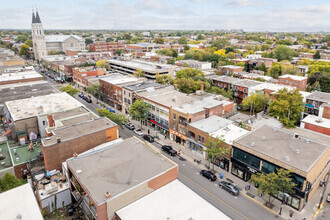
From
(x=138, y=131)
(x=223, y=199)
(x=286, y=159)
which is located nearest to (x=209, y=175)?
(x=223, y=199)

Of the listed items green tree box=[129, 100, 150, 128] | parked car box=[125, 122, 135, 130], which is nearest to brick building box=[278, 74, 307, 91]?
green tree box=[129, 100, 150, 128]

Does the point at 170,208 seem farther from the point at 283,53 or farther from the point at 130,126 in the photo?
the point at 283,53

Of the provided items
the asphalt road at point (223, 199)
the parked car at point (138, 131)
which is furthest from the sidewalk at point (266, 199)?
the parked car at point (138, 131)

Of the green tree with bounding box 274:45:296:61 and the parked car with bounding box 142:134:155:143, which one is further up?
the green tree with bounding box 274:45:296:61

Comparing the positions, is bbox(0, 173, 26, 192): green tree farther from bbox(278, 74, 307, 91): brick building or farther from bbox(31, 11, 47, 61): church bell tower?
bbox(31, 11, 47, 61): church bell tower

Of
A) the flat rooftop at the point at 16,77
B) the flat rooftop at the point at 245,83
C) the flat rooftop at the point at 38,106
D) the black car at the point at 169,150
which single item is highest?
the flat rooftop at the point at 16,77

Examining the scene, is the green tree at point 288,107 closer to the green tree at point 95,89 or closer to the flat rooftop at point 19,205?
the flat rooftop at point 19,205
